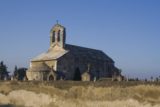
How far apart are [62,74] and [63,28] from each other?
9.80 meters

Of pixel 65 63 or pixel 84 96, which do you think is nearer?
pixel 84 96

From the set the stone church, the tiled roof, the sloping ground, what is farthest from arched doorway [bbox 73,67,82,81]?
the sloping ground

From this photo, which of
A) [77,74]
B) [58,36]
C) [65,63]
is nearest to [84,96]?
[65,63]

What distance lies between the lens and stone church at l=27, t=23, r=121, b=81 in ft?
207

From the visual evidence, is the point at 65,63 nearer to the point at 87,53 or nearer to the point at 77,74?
the point at 77,74

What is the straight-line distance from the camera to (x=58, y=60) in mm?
64750

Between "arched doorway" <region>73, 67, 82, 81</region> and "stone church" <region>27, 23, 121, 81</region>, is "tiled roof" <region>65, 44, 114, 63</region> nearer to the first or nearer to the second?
"stone church" <region>27, 23, 121, 81</region>

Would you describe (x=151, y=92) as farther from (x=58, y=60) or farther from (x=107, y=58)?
(x=107, y=58)

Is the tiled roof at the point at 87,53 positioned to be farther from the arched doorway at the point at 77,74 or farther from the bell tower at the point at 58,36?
the arched doorway at the point at 77,74

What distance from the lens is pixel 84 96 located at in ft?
98.5

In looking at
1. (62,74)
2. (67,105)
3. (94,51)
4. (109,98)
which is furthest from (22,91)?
(94,51)

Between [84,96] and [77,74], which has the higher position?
[77,74]

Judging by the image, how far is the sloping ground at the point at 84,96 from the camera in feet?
87.0

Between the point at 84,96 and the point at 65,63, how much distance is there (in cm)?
3632
